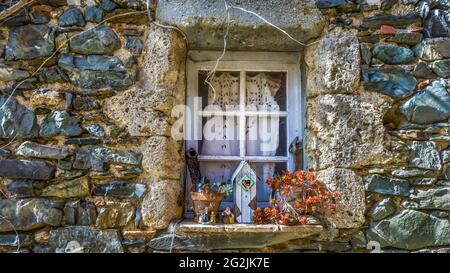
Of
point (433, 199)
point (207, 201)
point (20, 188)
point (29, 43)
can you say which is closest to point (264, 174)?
point (207, 201)

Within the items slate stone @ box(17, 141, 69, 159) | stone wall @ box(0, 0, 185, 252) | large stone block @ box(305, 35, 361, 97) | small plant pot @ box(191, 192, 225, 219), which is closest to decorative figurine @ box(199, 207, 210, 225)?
small plant pot @ box(191, 192, 225, 219)

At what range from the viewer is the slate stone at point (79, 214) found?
7.25 ft

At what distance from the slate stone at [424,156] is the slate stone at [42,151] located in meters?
1.82

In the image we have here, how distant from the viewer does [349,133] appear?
7.39 feet

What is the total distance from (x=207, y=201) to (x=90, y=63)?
3.20ft

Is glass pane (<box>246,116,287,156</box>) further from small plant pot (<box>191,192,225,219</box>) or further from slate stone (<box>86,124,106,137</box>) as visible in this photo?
slate stone (<box>86,124,106,137</box>)

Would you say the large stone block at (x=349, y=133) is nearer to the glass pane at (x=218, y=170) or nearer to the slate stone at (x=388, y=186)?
the slate stone at (x=388, y=186)

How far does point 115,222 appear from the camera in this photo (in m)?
2.21

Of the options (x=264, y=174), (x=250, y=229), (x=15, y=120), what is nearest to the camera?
(x=250, y=229)

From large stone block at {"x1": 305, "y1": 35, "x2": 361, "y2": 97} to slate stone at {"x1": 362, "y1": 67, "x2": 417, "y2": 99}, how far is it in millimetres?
80

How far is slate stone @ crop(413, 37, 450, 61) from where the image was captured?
2.30 m

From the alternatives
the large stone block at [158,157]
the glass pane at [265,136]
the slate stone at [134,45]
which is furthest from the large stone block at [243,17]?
the large stone block at [158,157]

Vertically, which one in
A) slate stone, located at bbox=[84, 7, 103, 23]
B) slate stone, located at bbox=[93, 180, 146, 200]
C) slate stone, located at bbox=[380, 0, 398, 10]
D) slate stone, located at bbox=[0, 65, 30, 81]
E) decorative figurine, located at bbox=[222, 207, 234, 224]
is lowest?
decorative figurine, located at bbox=[222, 207, 234, 224]

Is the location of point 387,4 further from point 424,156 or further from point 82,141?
point 82,141
